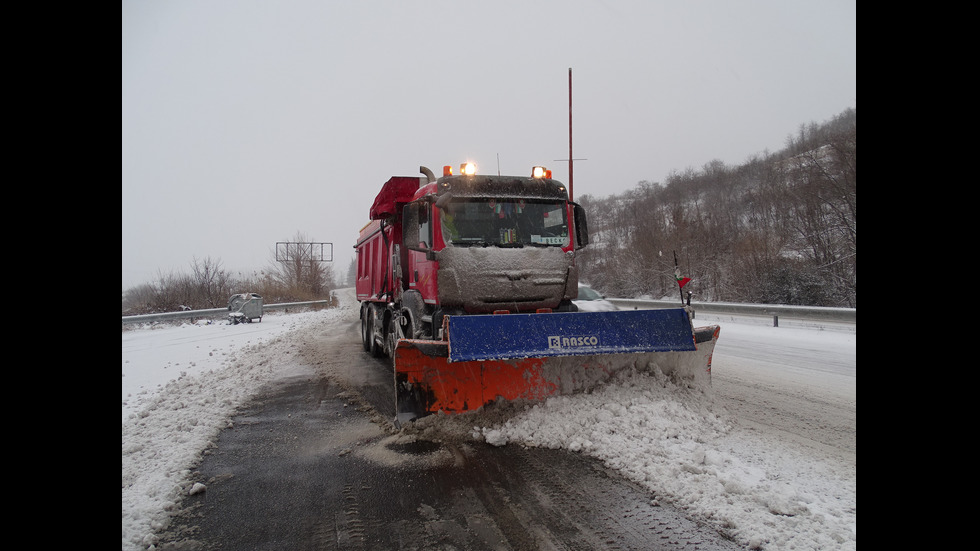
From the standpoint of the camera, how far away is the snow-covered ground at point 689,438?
2.96 metres

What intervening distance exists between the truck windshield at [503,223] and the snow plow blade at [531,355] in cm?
146

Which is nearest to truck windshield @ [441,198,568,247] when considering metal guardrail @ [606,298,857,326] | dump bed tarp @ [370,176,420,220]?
dump bed tarp @ [370,176,420,220]

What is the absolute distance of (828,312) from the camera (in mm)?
12359

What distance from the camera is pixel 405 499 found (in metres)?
3.35

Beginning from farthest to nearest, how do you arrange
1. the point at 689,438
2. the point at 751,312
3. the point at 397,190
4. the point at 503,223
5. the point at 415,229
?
the point at 751,312
the point at 397,190
the point at 503,223
the point at 415,229
the point at 689,438

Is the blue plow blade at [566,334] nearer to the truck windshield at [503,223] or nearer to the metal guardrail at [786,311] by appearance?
the truck windshield at [503,223]

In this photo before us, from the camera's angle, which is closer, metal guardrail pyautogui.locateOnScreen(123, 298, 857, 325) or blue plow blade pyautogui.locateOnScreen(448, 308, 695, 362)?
blue plow blade pyautogui.locateOnScreen(448, 308, 695, 362)

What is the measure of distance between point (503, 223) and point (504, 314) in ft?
4.50

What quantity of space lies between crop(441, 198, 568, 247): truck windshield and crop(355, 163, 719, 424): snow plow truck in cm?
1

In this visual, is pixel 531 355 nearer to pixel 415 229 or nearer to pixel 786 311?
pixel 415 229

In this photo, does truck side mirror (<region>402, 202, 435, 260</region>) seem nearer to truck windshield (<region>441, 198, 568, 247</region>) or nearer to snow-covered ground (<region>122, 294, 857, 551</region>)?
truck windshield (<region>441, 198, 568, 247</region>)

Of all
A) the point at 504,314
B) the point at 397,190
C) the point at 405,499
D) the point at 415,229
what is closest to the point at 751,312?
the point at 397,190

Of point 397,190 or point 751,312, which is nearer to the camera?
point 397,190

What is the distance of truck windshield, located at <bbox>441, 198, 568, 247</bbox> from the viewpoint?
18.9 ft
